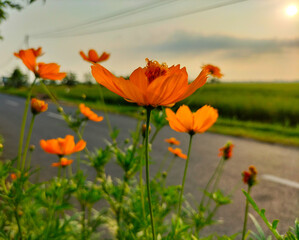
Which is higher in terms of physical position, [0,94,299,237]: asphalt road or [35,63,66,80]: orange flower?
[35,63,66,80]: orange flower

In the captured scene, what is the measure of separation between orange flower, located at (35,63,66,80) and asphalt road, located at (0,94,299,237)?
3.60 ft

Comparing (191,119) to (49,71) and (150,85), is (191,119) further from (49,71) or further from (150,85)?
(49,71)

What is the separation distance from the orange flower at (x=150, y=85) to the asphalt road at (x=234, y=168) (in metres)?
1.52

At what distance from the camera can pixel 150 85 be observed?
398mm

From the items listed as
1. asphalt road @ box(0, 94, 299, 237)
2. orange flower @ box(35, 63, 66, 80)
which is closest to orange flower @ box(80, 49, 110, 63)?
orange flower @ box(35, 63, 66, 80)

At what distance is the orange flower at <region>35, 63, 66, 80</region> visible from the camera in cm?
79

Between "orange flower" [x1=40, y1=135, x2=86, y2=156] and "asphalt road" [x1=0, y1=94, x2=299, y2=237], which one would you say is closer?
"orange flower" [x1=40, y1=135, x2=86, y2=156]

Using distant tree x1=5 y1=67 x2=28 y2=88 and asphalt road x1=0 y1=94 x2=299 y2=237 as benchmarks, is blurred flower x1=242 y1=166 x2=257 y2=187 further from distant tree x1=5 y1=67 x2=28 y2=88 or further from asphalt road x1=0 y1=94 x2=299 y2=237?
distant tree x1=5 y1=67 x2=28 y2=88

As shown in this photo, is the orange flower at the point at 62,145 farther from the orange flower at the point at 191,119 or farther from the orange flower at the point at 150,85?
the orange flower at the point at 150,85

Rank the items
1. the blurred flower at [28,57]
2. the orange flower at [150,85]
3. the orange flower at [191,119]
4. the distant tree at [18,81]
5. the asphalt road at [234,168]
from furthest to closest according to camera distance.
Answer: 1. the distant tree at [18,81]
2. the asphalt road at [234,168]
3. the blurred flower at [28,57]
4. the orange flower at [191,119]
5. the orange flower at [150,85]

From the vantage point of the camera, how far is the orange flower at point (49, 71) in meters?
0.79

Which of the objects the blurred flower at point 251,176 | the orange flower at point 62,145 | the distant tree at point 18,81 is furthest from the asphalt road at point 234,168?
the distant tree at point 18,81

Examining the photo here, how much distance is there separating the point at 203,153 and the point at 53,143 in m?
3.89

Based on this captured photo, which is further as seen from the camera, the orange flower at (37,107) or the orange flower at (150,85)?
the orange flower at (37,107)
